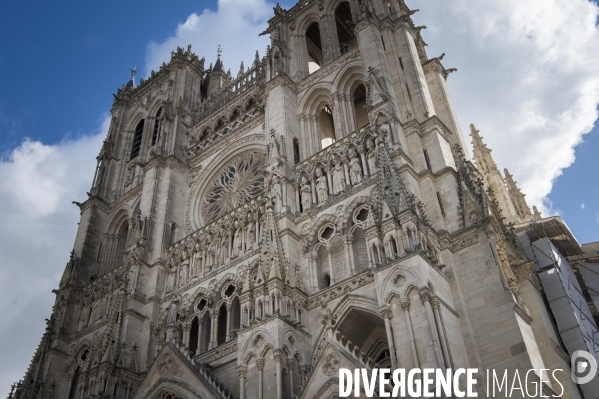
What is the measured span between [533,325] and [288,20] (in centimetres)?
1895

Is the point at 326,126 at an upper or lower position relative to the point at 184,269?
upper

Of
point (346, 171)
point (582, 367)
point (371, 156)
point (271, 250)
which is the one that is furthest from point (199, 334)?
point (582, 367)

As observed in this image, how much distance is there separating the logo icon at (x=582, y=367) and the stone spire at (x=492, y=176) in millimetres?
14343

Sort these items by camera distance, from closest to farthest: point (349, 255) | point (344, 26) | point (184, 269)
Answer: point (349, 255)
point (184, 269)
point (344, 26)

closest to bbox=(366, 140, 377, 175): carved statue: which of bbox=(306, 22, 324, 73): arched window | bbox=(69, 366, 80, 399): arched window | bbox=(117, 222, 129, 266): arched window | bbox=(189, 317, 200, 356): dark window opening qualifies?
bbox=(189, 317, 200, 356): dark window opening

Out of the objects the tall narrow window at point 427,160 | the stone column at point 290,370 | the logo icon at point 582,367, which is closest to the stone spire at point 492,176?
the logo icon at point 582,367

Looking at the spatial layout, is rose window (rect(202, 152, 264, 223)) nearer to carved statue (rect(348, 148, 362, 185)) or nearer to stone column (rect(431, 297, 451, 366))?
carved statue (rect(348, 148, 362, 185))

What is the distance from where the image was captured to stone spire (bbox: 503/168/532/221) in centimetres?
3566

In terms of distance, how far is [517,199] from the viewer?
37000 millimetres

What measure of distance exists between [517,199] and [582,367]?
1931 cm

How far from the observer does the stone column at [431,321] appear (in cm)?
1312

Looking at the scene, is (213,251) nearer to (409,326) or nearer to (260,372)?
(260,372)

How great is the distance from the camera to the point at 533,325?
18469 millimetres

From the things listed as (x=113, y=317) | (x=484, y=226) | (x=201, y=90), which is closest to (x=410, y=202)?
(x=484, y=226)
